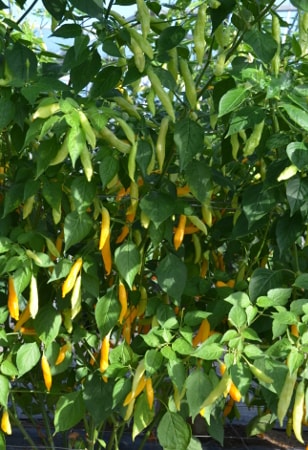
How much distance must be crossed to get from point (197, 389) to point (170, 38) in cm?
66

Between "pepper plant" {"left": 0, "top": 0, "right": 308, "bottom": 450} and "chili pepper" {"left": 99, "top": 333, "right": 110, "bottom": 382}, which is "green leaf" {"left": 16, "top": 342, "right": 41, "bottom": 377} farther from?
"chili pepper" {"left": 99, "top": 333, "right": 110, "bottom": 382}

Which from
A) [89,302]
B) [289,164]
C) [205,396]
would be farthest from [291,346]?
[89,302]

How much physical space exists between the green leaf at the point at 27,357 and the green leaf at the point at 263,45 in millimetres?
746

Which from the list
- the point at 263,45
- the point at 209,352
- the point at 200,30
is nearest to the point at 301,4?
the point at 263,45

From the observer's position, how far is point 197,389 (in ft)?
4.66

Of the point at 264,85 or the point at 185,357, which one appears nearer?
the point at 264,85

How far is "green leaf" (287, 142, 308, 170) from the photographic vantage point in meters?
1.31

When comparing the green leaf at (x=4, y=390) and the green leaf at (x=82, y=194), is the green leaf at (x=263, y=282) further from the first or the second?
the green leaf at (x=4, y=390)

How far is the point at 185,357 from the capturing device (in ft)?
4.90

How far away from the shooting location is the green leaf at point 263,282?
4.95 ft

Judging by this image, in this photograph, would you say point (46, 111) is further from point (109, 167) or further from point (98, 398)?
point (98, 398)

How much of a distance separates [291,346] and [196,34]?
0.61m

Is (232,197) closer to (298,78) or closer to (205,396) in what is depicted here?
(298,78)

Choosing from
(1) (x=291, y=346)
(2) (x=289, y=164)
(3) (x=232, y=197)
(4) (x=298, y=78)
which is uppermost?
(4) (x=298, y=78)
